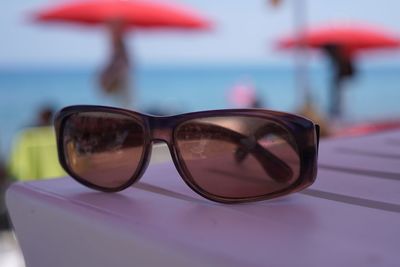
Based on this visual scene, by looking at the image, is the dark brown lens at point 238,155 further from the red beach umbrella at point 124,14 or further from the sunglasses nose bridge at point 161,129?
the red beach umbrella at point 124,14

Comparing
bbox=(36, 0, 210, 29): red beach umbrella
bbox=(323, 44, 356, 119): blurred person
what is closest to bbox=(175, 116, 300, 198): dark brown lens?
bbox=(36, 0, 210, 29): red beach umbrella

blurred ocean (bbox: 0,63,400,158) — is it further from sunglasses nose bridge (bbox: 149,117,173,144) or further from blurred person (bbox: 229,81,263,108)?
sunglasses nose bridge (bbox: 149,117,173,144)

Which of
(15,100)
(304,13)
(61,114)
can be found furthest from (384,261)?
(15,100)

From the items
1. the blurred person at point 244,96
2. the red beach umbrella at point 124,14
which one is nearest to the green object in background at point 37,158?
the red beach umbrella at point 124,14

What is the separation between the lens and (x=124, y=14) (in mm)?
2875

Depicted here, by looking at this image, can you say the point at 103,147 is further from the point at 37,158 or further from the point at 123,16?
the point at 123,16

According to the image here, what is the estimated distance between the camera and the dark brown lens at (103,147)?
0.44 meters

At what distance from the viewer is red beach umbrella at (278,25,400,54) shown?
13.7 feet

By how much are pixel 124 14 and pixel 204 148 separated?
8.49 feet

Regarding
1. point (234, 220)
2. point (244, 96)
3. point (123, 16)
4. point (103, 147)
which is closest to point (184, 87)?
point (244, 96)

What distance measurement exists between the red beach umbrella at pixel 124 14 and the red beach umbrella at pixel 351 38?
1.35 meters

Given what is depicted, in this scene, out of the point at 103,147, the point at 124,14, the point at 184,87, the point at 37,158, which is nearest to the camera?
the point at 103,147

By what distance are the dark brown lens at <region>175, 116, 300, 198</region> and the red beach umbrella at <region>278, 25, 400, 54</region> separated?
382 centimetres

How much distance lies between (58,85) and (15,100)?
5463 mm
